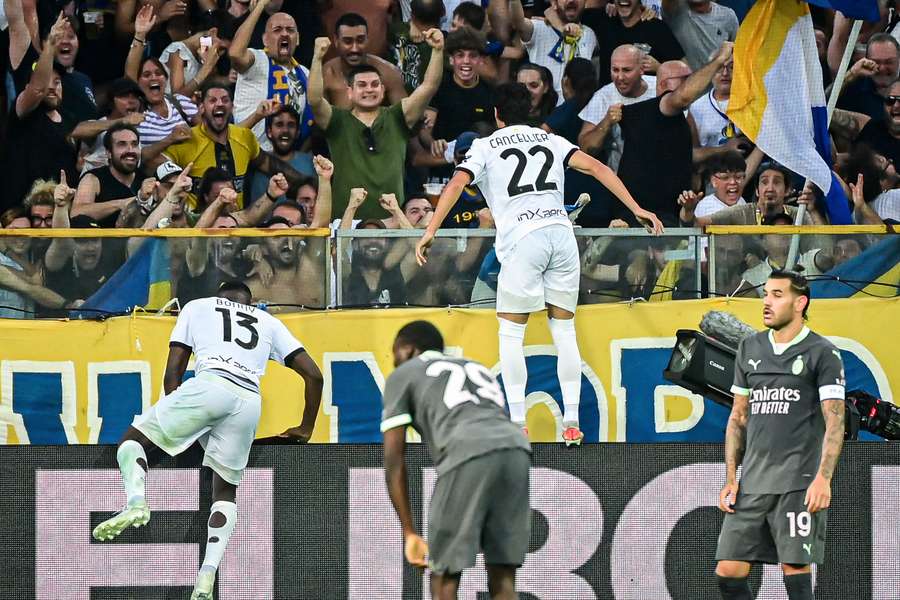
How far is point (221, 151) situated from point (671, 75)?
144 inches

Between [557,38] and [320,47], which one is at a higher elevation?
[557,38]

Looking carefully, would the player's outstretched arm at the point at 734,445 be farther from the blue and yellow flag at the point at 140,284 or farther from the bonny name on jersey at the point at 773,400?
the blue and yellow flag at the point at 140,284

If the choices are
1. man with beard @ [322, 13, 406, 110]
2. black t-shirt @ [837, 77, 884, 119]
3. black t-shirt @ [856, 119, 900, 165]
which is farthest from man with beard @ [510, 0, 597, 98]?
black t-shirt @ [856, 119, 900, 165]

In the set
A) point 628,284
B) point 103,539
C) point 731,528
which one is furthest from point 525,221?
point 103,539

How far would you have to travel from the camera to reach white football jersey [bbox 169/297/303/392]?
806cm

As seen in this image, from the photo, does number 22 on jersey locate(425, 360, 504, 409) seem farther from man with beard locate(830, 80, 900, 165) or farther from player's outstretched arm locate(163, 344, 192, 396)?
man with beard locate(830, 80, 900, 165)

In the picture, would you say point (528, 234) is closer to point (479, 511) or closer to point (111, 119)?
point (479, 511)

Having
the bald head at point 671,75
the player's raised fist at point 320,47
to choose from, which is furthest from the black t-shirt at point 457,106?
the bald head at point 671,75

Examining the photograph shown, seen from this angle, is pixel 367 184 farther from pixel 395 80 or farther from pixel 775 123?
pixel 775 123

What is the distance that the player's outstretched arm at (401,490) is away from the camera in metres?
5.54

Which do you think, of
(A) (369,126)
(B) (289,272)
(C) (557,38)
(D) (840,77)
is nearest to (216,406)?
(B) (289,272)

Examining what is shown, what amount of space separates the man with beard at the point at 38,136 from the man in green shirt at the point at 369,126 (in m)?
2.03

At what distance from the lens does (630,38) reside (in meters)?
11.3

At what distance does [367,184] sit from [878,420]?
438cm
